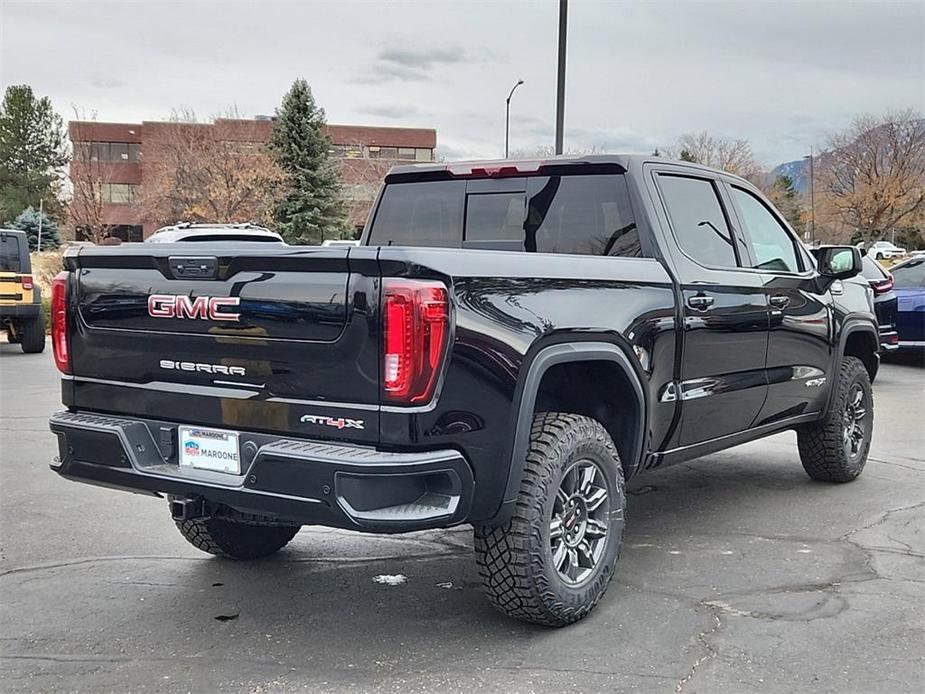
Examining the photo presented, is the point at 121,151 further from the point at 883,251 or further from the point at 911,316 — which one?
the point at 911,316

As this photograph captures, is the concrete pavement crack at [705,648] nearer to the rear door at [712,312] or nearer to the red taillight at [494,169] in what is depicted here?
the rear door at [712,312]

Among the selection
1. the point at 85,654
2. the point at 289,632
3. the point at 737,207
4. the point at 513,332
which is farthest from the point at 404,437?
the point at 737,207

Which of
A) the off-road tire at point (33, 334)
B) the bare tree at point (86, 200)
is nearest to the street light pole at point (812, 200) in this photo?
the bare tree at point (86, 200)

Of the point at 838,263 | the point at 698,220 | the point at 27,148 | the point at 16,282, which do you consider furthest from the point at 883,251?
the point at 27,148

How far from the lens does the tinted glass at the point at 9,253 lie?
566 inches

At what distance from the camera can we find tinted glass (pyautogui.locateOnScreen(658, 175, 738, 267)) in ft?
15.7

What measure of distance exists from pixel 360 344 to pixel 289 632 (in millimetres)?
1363

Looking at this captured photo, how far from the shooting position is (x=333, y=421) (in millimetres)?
3320

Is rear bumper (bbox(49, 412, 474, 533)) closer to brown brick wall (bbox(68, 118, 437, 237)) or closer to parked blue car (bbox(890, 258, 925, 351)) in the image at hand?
parked blue car (bbox(890, 258, 925, 351))

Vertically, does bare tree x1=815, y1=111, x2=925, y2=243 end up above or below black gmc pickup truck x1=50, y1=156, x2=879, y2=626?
above

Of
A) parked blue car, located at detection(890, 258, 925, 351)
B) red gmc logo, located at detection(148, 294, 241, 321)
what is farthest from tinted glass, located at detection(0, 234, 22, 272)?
parked blue car, located at detection(890, 258, 925, 351)

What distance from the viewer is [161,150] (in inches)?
1656

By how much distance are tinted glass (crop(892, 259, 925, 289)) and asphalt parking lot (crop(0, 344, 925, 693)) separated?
27.5 ft

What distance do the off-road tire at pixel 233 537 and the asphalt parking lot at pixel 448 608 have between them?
0.08 metres
